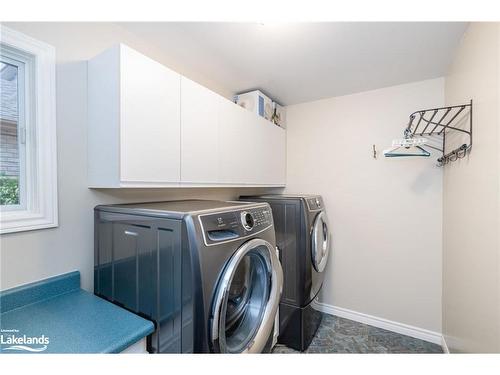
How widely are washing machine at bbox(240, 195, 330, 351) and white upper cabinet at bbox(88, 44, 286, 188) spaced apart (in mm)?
653

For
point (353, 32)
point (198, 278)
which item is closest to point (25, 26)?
point (198, 278)

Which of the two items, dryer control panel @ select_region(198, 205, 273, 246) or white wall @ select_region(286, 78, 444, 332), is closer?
dryer control panel @ select_region(198, 205, 273, 246)

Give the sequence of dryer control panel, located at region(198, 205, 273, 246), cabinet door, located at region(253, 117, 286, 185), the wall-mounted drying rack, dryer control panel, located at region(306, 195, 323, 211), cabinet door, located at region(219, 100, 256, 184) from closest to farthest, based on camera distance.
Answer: dryer control panel, located at region(198, 205, 273, 246) < the wall-mounted drying rack < cabinet door, located at region(219, 100, 256, 184) < dryer control panel, located at region(306, 195, 323, 211) < cabinet door, located at region(253, 117, 286, 185)

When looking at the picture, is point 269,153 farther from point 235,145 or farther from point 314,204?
point 314,204

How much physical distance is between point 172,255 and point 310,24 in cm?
150

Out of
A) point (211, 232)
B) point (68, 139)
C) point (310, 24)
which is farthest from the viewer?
point (310, 24)

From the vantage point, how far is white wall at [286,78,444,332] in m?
2.11

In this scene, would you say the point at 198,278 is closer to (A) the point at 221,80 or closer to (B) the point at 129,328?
(B) the point at 129,328

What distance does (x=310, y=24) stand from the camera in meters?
1.38

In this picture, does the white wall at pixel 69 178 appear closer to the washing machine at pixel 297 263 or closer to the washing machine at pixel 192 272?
the washing machine at pixel 192 272

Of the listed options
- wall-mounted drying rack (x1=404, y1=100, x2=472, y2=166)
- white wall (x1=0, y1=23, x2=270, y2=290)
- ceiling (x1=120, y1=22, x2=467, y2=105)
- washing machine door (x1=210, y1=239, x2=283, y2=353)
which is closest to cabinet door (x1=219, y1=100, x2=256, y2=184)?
ceiling (x1=120, y1=22, x2=467, y2=105)

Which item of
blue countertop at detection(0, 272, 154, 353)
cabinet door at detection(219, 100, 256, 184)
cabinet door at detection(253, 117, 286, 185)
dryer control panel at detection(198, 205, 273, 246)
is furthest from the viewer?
cabinet door at detection(253, 117, 286, 185)

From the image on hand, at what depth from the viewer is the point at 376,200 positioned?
7.66 ft

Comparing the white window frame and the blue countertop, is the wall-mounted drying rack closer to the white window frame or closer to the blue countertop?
the blue countertop
